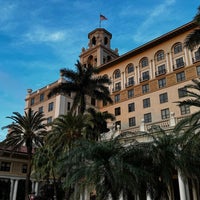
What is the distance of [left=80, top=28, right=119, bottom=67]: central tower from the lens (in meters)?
67.8

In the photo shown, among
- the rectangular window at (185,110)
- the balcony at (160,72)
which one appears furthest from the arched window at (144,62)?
the rectangular window at (185,110)

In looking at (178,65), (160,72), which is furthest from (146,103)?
(178,65)

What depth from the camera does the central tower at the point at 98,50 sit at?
222 feet

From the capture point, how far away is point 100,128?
38.6m

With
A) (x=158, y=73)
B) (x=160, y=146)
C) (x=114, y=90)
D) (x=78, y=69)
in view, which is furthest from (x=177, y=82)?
(x=160, y=146)

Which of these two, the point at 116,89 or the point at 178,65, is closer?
the point at 178,65

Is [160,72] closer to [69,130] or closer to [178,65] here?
[178,65]

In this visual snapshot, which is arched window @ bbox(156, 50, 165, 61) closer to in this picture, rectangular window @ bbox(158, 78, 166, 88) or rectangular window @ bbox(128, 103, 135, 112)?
rectangular window @ bbox(158, 78, 166, 88)

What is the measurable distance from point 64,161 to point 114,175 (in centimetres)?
413

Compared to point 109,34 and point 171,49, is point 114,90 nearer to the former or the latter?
point 171,49

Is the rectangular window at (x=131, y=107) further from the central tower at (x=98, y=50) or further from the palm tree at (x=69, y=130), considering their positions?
the palm tree at (x=69, y=130)

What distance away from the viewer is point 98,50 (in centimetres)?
6800

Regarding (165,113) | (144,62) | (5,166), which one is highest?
(144,62)

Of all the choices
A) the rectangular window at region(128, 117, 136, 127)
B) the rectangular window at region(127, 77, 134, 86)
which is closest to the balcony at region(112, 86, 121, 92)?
the rectangular window at region(127, 77, 134, 86)
